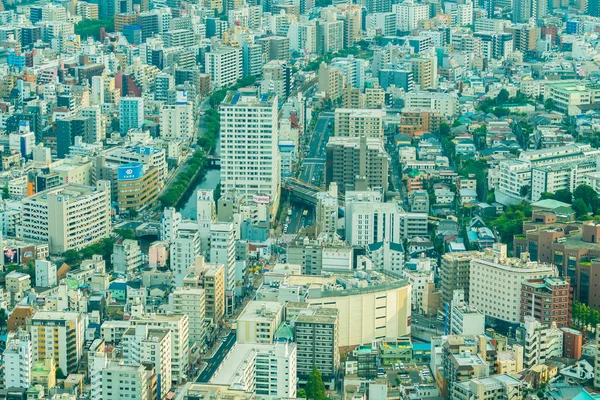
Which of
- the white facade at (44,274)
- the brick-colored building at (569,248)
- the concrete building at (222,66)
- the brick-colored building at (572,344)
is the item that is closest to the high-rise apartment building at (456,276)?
the brick-colored building at (569,248)

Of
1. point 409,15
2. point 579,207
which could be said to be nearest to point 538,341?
point 579,207

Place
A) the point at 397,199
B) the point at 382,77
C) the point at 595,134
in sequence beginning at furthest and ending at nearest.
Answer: the point at 382,77, the point at 595,134, the point at 397,199

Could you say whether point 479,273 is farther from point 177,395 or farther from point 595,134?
point 595,134

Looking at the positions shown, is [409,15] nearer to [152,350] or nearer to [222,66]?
[222,66]

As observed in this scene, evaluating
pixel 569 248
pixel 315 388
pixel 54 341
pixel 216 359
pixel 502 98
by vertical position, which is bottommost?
pixel 216 359

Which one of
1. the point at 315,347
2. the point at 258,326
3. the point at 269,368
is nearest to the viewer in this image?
the point at 269,368

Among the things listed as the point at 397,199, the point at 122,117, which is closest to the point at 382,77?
the point at 122,117
